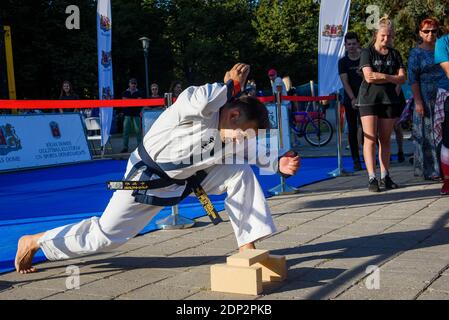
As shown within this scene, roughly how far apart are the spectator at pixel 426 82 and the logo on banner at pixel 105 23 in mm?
10028

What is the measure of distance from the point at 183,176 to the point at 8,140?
8.92 metres

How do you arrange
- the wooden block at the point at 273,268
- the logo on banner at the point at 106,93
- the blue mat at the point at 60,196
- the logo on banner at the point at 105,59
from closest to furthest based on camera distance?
the wooden block at the point at 273,268
the blue mat at the point at 60,196
the logo on banner at the point at 106,93
the logo on banner at the point at 105,59

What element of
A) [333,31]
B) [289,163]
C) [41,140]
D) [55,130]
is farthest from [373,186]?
[55,130]

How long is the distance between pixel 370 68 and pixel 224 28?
51.8 m

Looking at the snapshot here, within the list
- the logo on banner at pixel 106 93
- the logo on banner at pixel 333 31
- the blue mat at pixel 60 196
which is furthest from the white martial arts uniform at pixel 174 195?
the logo on banner at pixel 106 93

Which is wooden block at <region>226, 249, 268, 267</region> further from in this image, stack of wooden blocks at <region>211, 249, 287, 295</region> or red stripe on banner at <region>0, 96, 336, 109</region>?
red stripe on banner at <region>0, 96, 336, 109</region>

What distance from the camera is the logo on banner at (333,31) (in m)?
12.9

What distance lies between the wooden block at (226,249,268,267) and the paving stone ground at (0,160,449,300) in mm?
177

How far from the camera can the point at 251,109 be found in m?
3.50

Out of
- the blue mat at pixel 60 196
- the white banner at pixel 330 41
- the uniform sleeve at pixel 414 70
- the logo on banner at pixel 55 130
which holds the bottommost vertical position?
the blue mat at pixel 60 196

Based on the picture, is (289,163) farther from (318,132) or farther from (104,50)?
(104,50)

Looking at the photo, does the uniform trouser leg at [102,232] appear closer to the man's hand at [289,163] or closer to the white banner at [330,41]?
the man's hand at [289,163]

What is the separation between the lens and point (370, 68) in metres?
6.93

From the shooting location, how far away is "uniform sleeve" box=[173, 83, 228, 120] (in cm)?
334
